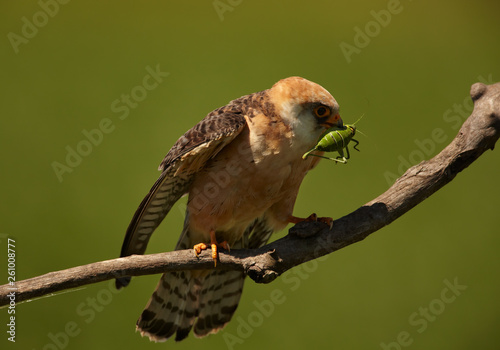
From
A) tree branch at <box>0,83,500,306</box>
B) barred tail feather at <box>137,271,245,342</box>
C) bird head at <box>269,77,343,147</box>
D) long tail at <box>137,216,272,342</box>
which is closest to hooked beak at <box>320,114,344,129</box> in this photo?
bird head at <box>269,77,343,147</box>

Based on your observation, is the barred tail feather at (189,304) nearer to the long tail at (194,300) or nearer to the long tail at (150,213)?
the long tail at (194,300)

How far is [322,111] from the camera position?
2.03 metres

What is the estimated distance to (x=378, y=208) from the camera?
6.61 ft

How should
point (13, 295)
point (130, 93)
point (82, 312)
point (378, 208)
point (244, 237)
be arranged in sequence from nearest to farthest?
point (13, 295) < point (378, 208) < point (244, 237) < point (82, 312) < point (130, 93)

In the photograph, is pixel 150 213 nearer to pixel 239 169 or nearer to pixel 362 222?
pixel 239 169

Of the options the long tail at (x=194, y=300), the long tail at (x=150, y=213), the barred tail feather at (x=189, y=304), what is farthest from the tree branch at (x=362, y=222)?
the barred tail feather at (x=189, y=304)

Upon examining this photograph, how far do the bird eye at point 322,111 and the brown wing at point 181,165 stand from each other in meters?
0.32

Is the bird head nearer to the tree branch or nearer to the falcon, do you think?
the falcon

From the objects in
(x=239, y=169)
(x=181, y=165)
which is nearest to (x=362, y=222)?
(x=239, y=169)

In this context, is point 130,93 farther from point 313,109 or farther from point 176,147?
point 313,109

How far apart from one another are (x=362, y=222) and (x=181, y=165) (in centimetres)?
80

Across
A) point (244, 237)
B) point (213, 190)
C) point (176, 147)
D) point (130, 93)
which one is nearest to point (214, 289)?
point (244, 237)

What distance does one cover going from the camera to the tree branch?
1.92m

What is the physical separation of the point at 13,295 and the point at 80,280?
0.75 ft
